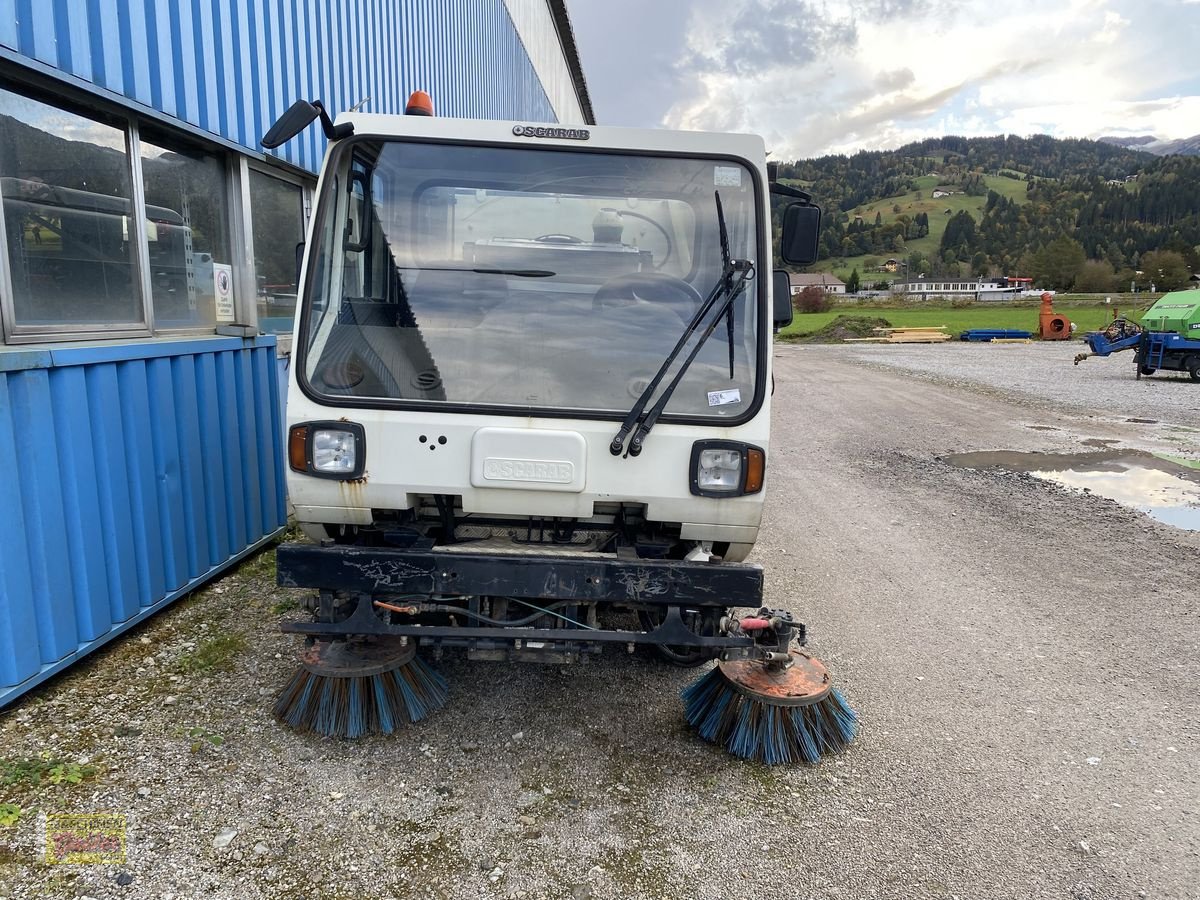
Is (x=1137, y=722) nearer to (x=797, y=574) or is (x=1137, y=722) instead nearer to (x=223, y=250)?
(x=797, y=574)

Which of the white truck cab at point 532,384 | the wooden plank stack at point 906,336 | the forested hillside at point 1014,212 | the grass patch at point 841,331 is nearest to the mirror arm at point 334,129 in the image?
the white truck cab at point 532,384

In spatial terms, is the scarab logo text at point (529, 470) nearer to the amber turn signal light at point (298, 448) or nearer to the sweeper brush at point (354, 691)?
the amber turn signal light at point (298, 448)

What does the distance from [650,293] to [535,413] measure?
2.41ft

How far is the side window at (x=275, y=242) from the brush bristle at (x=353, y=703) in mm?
3066

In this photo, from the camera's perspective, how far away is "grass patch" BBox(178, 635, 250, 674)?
13.0 ft

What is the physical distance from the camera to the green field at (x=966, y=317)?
149ft

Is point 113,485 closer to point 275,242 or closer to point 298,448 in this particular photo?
point 298,448

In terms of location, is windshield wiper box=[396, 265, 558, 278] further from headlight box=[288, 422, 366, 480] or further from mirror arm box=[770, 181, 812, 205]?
mirror arm box=[770, 181, 812, 205]

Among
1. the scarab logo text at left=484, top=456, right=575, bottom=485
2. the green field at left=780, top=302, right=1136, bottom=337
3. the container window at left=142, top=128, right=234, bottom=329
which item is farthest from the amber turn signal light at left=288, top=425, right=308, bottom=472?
the green field at left=780, top=302, right=1136, bottom=337

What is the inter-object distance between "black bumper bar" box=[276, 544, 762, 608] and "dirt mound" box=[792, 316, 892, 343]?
38.3m

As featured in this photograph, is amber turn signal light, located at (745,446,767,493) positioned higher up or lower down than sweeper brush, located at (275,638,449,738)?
higher up

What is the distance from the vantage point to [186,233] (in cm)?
492

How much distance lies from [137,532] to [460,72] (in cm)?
913

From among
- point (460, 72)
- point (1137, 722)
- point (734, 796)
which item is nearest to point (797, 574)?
point (1137, 722)
